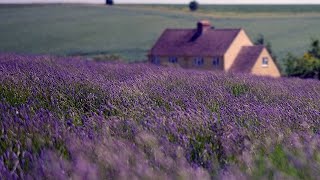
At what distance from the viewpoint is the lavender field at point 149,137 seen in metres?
2.94

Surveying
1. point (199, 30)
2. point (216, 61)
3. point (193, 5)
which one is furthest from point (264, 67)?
point (193, 5)

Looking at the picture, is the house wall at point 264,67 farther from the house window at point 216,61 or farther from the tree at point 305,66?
the house window at point 216,61

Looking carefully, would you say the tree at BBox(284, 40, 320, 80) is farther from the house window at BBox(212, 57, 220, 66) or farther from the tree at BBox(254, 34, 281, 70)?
the tree at BBox(254, 34, 281, 70)

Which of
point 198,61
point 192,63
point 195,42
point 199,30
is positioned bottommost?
point 192,63

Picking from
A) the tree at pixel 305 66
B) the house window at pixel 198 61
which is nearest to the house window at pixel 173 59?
the house window at pixel 198 61

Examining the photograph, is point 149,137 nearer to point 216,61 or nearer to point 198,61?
point 216,61

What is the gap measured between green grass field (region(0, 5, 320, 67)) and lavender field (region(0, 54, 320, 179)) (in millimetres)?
37433

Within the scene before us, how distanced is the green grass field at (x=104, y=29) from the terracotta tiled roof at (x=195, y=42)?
406 cm

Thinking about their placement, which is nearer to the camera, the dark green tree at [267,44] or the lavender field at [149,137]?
the lavender field at [149,137]

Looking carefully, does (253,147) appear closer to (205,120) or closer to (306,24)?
(205,120)

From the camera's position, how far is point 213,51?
3928cm

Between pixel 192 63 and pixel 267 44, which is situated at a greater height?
pixel 267 44

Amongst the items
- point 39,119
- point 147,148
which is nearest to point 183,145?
point 147,148

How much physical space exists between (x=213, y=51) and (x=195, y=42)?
2051mm
